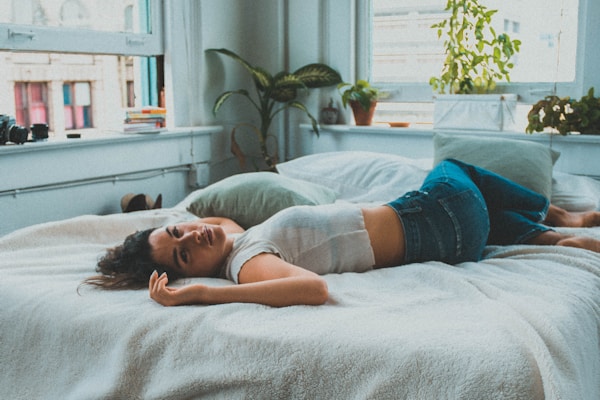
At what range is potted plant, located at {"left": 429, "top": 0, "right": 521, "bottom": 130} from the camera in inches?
135

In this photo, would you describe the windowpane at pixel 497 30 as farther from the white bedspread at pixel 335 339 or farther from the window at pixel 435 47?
the white bedspread at pixel 335 339

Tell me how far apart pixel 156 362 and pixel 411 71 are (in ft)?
9.08

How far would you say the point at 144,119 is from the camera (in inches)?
135

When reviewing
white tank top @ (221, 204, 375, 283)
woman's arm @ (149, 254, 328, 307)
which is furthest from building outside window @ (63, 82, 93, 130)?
woman's arm @ (149, 254, 328, 307)

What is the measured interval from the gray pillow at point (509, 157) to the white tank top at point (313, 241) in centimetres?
89

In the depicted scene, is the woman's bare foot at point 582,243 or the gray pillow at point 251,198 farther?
the gray pillow at point 251,198

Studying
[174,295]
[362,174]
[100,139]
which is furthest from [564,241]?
[100,139]

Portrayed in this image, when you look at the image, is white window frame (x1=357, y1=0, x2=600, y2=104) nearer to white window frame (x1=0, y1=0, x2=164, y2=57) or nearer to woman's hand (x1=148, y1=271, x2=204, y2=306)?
white window frame (x1=0, y1=0, x2=164, y2=57)

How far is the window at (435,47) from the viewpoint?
3365 millimetres

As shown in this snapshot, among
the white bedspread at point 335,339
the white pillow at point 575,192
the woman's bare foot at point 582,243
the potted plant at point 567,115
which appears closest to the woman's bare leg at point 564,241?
the woman's bare foot at point 582,243

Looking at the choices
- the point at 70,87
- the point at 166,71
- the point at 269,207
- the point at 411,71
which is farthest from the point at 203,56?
the point at 269,207

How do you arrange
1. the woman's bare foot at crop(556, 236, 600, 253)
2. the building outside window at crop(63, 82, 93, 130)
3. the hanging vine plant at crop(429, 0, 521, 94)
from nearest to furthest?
the woman's bare foot at crop(556, 236, 600, 253), the building outside window at crop(63, 82, 93, 130), the hanging vine plant at crop(429, 0, 521, 94)

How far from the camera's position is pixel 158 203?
3246mm

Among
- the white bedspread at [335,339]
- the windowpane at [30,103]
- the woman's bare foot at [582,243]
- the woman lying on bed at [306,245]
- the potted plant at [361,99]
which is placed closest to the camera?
the white bedspread at [335,339]
